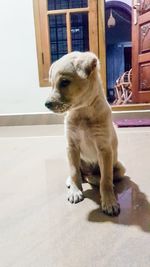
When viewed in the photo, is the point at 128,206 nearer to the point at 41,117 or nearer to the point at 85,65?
the point at 85,65

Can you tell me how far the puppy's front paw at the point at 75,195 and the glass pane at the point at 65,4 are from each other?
8.23ft

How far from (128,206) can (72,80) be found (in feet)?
1.66

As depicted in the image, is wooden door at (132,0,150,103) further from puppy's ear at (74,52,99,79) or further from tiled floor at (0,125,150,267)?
puppy's ear at (74,52,99,79)

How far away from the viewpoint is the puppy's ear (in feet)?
3.04

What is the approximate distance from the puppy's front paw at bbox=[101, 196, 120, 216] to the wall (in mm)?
2133

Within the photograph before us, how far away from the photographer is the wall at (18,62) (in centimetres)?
298

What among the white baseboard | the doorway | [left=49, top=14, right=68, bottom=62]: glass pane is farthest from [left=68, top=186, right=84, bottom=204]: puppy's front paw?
the doorway

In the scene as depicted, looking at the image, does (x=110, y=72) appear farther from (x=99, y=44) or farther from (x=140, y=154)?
(x=140, y=154)

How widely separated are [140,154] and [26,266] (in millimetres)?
1052

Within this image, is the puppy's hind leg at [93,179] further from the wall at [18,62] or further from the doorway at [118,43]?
the doorway at [118,43]

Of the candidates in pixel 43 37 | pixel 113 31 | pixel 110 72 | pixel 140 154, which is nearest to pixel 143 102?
pixel 43 37

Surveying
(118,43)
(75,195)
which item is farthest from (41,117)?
(118,43)

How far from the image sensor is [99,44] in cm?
307

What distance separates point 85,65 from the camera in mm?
931
